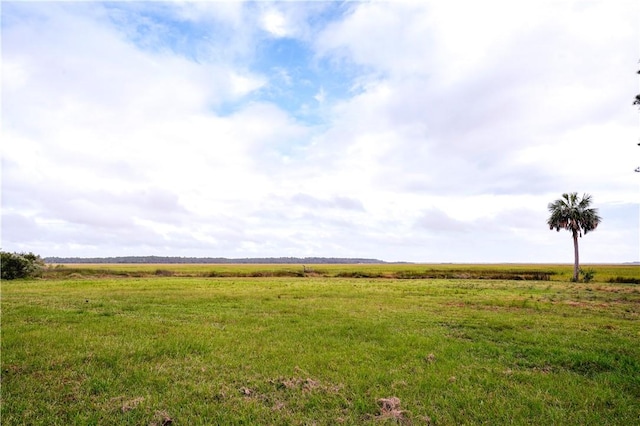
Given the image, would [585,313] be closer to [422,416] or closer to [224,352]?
[422,416]

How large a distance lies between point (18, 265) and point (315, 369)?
61.4m

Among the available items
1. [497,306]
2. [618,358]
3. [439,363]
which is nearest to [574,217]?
[497,306]

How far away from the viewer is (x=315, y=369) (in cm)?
1017

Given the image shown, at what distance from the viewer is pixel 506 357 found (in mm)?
11625

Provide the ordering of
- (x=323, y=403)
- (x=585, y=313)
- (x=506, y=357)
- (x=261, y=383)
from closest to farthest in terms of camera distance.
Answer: (x=323, y=403)
(x=261, y=383)
(x=506, y=357)
(x=585, y=313)

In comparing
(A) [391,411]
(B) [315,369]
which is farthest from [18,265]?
(A) [391,411]

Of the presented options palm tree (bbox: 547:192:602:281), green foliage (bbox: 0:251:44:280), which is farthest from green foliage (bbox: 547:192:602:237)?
green foliage (bbox: 0:251:44:280)

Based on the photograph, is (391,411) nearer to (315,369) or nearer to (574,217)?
(315,369)

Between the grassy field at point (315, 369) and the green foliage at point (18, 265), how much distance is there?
4397 cm

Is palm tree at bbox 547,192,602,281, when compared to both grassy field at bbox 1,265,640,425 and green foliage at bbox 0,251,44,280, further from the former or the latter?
green foliage at bbox 0,251,44,280

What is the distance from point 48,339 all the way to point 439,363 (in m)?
13.9

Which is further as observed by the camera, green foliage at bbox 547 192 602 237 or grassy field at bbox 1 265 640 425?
green foliage at bbox 547 192 602 237

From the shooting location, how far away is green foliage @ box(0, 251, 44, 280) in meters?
51.3

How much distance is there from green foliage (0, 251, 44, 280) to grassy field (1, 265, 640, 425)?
144 feet
